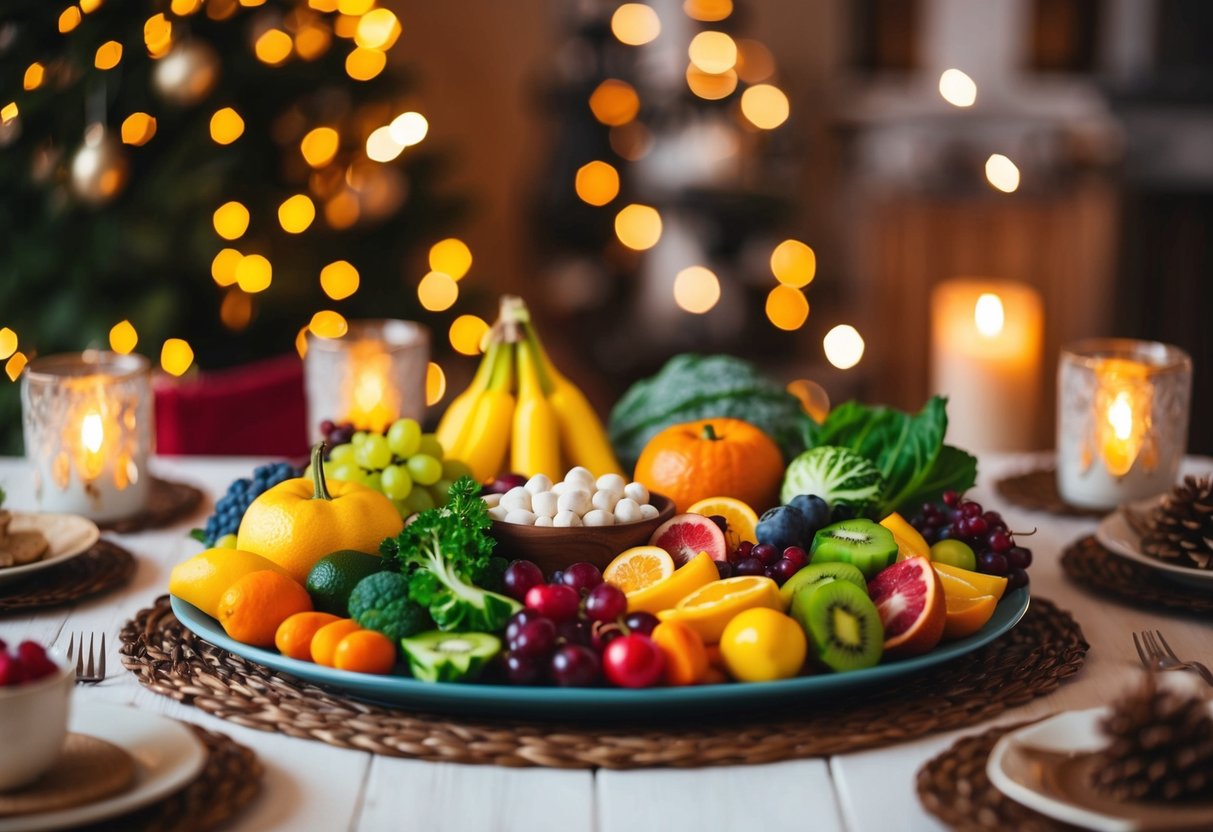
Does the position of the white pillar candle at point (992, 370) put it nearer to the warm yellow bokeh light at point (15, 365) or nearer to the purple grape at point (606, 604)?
the purple grape at point (606, 604)

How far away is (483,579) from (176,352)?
5.85 ft

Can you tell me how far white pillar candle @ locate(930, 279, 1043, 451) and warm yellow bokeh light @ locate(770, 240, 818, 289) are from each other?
219cm

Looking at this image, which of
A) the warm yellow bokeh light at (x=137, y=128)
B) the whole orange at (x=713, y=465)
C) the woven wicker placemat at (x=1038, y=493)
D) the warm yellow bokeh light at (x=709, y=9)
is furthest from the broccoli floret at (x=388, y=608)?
the warm yellow bokeh light at (x=709, y=9)

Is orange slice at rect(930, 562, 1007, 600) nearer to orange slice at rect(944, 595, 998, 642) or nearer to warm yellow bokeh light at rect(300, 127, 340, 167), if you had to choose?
orange slice at rect(944, 595, 998, 642)

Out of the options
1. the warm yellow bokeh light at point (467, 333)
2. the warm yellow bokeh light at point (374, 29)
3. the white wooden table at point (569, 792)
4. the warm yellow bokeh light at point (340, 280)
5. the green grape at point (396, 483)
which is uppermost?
the warm yellow bokeh light at point (374, 29)

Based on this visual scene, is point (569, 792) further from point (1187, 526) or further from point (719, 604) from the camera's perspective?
point (1187, 526)

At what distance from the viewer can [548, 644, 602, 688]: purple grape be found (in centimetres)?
89

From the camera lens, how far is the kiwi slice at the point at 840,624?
36.7 inches

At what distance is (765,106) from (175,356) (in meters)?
2.25

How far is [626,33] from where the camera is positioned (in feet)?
13.4

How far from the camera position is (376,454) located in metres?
1.26

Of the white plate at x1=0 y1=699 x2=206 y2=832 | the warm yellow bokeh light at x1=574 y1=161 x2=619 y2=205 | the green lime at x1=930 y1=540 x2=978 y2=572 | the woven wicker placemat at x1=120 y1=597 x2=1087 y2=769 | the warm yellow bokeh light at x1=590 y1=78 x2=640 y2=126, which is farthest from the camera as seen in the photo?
the warm yellow bokeh light at x1=574 y1=161 x2=619 y2=205

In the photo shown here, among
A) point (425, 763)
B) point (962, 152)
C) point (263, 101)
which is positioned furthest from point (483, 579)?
point (962, 152)

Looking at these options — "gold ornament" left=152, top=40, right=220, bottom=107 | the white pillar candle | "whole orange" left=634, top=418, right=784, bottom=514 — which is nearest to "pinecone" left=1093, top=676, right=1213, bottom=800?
"whole orange" left=634, top=418, right=784, bottom=514
